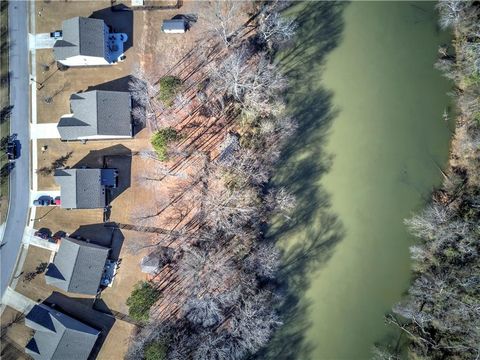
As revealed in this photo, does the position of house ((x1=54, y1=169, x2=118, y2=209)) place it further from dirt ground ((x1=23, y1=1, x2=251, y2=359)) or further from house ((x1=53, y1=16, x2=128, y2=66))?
house ((x1=53, y1=16, x2=128, y2=66))

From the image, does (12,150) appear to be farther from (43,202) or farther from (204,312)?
(204,312)

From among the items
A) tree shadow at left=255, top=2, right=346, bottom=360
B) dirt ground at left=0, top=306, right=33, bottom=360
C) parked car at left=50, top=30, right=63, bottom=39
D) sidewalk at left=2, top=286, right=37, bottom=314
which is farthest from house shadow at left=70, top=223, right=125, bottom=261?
parked car at left=50, top=30, right=63, bottom=39

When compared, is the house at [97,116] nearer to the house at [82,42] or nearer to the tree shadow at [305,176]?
the house at [82,42]

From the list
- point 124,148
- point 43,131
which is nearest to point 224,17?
point 124,148

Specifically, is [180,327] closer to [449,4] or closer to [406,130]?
[406,130]

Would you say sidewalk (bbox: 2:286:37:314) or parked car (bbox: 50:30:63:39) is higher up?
parked car (bbox: 50:30:63:39)

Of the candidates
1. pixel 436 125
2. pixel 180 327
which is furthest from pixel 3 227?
pixel 436 125

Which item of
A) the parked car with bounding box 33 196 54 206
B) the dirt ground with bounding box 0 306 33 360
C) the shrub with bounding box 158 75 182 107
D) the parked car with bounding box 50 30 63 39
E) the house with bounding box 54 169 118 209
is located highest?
the parked car with bounding box 50 30 63 39
